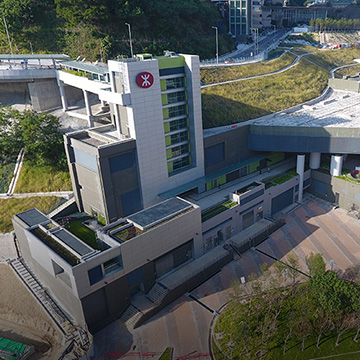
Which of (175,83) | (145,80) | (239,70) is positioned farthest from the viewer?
(239,70)

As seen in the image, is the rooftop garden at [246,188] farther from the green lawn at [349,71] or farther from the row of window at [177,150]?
the green lawn at [349,71]

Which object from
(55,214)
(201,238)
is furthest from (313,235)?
(55,214)

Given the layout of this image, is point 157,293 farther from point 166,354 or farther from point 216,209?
point 216,209

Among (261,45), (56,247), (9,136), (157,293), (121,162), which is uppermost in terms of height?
(261,45)

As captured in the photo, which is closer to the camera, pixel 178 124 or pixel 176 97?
pixel 176 97

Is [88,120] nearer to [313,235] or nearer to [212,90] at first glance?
[212,90]

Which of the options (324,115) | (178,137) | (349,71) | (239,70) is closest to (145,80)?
(178,137)

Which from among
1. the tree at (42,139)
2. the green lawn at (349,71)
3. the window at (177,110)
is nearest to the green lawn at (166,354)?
the window at (177,110)

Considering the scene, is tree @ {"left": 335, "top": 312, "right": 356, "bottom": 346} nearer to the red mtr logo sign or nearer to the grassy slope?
the red mtr logo sign
